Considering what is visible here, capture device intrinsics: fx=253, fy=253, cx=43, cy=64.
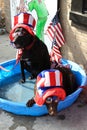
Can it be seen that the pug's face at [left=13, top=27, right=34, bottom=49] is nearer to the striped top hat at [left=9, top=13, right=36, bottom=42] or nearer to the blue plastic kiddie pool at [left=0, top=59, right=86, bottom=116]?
the striped top hat at [left=9, top=13, right=36, bottom=42]

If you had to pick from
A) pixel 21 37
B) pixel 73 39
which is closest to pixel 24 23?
pixel 21 37

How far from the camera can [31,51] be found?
3172 millimetres

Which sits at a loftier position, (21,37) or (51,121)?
(21,37)

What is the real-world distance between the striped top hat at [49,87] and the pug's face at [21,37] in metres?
0.66

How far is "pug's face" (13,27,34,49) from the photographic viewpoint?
2.94 meters

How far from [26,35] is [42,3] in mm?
1563

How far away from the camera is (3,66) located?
147 inches

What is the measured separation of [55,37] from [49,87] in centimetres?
186

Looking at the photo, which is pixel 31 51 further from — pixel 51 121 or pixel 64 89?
pixel 51 121

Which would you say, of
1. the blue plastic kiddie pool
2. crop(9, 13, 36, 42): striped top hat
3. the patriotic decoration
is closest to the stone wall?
the patriotic decoration

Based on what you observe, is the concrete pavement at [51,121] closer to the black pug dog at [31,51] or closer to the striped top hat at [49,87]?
the striped top hat at [49,87]

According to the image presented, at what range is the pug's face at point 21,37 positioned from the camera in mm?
2939

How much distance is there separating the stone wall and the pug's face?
97cm

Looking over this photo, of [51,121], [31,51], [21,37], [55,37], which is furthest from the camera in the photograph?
[55,37]
